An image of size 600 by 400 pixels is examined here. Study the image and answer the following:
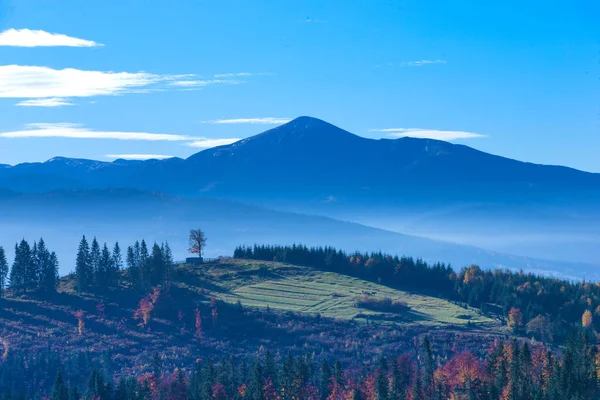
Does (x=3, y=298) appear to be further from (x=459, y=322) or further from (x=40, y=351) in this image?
(x=459, y=322)

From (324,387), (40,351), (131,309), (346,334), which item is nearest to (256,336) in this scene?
(346,334)

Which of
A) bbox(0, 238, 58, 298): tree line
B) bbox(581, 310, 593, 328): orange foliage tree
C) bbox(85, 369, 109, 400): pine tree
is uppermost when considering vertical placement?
bbox(0, 238, 58, 298): tree line

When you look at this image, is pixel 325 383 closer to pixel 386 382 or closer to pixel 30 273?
pixel 386 382

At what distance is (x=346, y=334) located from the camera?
177 m

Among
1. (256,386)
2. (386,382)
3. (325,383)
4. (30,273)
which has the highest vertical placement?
(30,273)

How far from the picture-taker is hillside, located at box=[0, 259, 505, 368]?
167500mm

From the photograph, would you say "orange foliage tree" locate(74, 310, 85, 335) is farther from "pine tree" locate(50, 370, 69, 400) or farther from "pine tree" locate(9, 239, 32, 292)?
"pine tree" locate(50, 370, 69, 400)

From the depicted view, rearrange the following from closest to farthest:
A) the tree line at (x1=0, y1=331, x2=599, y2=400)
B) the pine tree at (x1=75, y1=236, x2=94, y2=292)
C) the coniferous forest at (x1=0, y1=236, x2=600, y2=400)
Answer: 1. the tree line at (x1=0, y1=331, x2=599, y2=400)
2. the coniferous forest at (x1=0, y1=236, x2=600, y2=400)
3. the pine tree at (x1=75, y1=236, x2=94, y2=292)

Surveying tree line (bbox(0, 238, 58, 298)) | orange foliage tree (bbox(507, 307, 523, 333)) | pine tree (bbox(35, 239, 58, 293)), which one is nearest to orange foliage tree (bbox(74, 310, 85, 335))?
pine tree (bbox(35, 239, 58, 293))

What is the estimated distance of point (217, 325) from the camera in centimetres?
18012

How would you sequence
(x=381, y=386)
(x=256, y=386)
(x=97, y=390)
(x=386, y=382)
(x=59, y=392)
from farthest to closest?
(x=386, y=382) → (x=97, y=390) → (x=256, y=386) → (x=59, y=392) → (x=381, y=386)

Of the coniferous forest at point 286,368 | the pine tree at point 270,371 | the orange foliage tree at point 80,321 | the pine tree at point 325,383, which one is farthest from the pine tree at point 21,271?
the pine tree at point 325,383

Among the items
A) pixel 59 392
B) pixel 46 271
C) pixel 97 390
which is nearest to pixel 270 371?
pixel 97 390

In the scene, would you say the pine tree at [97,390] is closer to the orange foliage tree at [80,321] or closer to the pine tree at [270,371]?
the pine tree at [270,371]
